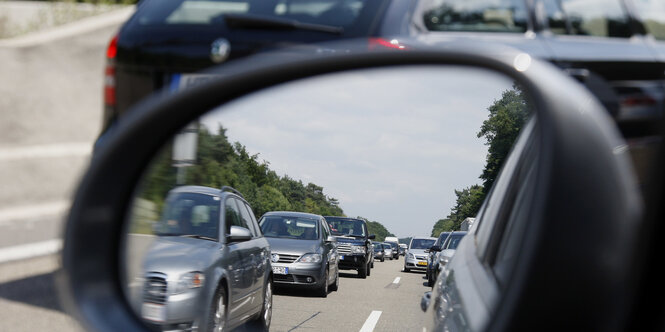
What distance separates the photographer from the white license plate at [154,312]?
1.62m

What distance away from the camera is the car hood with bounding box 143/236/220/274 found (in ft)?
5.27

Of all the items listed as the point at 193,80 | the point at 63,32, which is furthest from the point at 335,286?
the point at 63,32

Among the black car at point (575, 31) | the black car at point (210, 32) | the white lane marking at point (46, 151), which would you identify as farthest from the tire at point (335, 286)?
the white lane marking at point (46, 151)

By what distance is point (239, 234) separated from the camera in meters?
1.65

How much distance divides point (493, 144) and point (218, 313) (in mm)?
677

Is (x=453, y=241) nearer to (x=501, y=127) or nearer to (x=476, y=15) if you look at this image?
(x=501, y=127)

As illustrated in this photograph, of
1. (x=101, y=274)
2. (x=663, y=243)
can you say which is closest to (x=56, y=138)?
(x=101, y=274)

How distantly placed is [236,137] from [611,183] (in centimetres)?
81

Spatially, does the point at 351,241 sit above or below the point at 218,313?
above

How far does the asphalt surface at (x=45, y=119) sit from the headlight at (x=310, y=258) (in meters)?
7.66

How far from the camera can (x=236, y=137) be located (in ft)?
5.30

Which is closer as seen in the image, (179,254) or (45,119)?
(179,254)

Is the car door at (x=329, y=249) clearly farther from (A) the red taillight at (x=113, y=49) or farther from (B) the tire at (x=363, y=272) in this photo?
(A) the red taillight at (x=113, y=49)

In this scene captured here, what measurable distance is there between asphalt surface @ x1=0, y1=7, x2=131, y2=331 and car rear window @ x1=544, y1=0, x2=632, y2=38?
6960 mm
